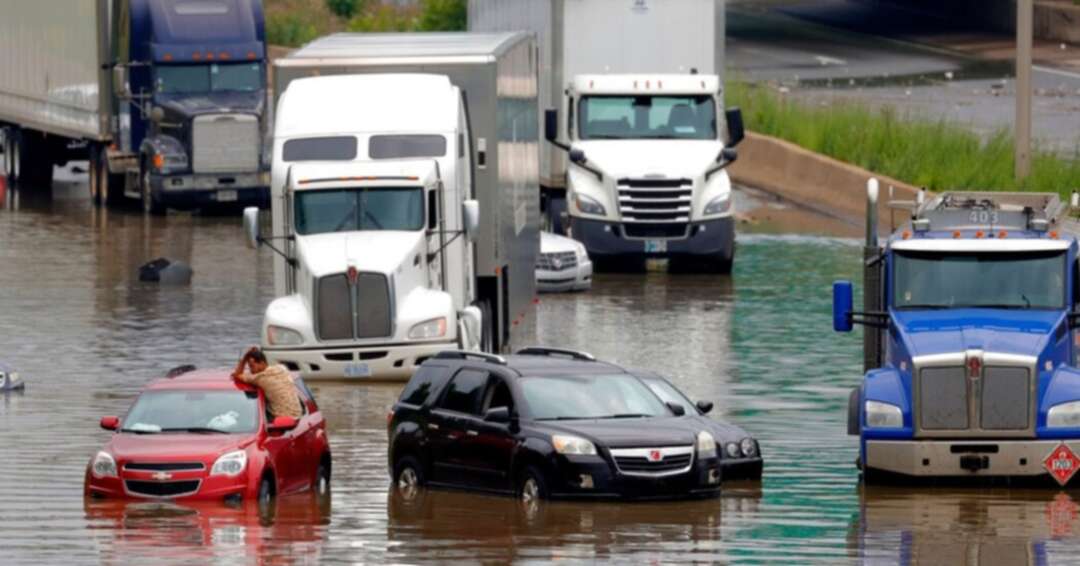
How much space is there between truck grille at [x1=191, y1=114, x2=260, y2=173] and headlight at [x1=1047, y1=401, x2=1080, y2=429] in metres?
29.3

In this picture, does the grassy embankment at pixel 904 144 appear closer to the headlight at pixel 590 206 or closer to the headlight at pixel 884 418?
the headlight at pixel 590 206

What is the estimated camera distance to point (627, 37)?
4706cm

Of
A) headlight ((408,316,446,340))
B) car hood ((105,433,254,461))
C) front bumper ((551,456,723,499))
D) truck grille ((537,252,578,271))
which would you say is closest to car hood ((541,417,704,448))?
front bumper ((551,456,723,499))

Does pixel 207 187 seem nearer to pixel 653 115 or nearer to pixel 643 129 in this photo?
pixel 643 129

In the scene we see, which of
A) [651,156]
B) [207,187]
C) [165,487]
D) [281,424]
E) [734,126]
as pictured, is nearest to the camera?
[165,487]

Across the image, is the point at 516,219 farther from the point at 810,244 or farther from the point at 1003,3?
the point at 1003,3

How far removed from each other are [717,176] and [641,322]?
20.7ft

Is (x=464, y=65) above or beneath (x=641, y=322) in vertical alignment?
above

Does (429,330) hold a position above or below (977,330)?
below

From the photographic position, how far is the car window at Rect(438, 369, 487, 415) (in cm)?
2477

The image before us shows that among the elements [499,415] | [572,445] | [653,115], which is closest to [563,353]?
[499,415]

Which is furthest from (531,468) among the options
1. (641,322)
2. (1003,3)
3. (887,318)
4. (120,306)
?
(1003,3)

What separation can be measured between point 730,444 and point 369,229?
860 centimetres

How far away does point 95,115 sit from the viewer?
180 feet
